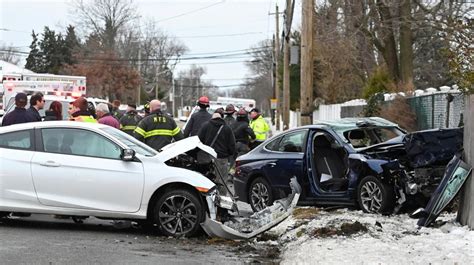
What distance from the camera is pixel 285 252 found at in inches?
320

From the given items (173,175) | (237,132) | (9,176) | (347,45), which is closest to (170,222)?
(173,175)

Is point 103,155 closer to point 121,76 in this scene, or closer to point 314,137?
point 314,137

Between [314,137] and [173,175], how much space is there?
10.4ft

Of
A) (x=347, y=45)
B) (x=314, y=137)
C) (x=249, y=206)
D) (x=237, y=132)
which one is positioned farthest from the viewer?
(x=347, y=45)

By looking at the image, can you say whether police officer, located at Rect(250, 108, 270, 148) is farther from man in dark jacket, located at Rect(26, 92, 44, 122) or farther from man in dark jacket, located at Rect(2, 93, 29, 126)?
man in dark jacket, located at Rect(2, 93, 29, 126)

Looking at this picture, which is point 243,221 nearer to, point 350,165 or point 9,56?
point 350,165

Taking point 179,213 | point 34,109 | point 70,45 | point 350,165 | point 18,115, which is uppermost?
point 70,45

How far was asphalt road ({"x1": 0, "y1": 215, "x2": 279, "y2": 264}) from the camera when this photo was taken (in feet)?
25.2

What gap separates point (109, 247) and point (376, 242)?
305 cm

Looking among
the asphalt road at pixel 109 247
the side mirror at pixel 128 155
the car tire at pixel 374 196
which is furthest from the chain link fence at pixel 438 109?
the side mirror at pixel 128 155

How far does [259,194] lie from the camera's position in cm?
1214

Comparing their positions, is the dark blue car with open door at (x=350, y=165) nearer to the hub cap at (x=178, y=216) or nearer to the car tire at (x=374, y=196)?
the car tire at (x=374, y=196)

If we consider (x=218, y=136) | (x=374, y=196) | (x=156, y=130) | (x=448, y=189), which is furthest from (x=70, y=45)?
(x=448, y=189)

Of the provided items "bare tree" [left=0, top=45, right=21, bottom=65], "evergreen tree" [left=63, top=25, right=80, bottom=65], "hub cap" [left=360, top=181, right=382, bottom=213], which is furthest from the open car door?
"bare tree" [left=0, top=45, right=21, bottom=65]
